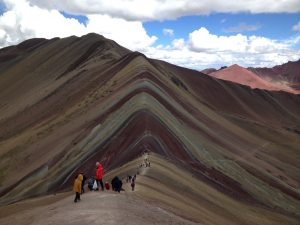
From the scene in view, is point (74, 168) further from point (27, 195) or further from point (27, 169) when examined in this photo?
point (27, 169)

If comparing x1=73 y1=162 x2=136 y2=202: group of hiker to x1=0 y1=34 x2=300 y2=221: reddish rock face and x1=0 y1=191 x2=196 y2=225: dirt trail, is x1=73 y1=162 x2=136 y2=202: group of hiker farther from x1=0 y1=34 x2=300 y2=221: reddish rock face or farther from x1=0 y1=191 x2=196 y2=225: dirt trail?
x1=0 y1=34 x2=300 y2=221: reddish rock face

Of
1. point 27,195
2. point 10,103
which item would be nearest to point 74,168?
point 27,195

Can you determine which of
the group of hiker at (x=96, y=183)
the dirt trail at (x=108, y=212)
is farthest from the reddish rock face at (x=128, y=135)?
the dirt trail at (x=108, y=212)

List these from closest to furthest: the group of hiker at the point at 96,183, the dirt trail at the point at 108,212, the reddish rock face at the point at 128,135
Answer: the dirt trail at the point at 108,212, the group of hiker at the point at 96,183, the reddish rock face at the point at 128,135

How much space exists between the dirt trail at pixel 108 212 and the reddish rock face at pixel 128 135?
17688 millimetres

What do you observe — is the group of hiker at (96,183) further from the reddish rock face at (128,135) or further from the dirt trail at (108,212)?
the reddish rock face at (128,135)

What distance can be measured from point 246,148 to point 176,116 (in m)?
17.7

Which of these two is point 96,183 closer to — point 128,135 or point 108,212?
point 108,212

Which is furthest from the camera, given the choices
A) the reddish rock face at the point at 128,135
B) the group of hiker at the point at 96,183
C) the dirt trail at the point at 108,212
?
the reddish rock face at the point at 128,135

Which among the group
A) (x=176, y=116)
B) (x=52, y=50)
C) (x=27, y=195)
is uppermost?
(x=52, y=50)

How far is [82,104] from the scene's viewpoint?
262ft

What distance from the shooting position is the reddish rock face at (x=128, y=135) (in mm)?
49094

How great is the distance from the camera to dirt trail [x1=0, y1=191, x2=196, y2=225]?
20547mm

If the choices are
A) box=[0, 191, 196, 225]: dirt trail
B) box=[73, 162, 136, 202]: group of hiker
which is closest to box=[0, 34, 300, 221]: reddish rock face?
box=[73, 162, 136, 202]: group of hiker
